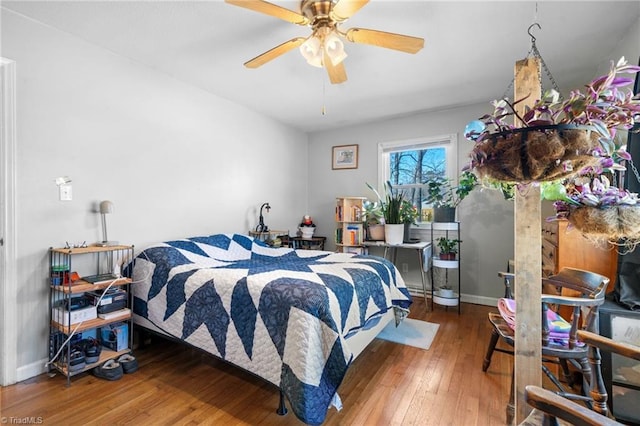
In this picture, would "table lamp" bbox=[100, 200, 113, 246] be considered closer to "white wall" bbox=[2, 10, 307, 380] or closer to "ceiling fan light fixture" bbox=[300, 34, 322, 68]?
"white wall" bbox=[2, 10, 307, 380]

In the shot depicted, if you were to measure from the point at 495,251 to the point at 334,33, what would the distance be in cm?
303

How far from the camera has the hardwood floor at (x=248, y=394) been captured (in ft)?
5.26

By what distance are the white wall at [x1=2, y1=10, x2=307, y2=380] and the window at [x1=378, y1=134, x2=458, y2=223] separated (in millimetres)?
1978

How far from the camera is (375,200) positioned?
13.7ft

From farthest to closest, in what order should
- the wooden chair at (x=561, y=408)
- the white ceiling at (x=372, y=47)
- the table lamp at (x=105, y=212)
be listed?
the table lamp at (x=105, y=212) → the white ceiling at (x=372, y=47) → the wooden chair at (x=561, y=408)

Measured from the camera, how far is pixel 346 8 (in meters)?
1.54

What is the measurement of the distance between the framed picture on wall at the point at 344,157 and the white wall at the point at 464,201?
7 centimetres

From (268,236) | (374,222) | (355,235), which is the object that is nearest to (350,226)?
(355,235)

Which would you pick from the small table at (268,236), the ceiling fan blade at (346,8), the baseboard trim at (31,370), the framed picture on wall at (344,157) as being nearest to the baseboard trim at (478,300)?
the framed picture on wall at (344,157)

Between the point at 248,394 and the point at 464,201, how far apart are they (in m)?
3.16

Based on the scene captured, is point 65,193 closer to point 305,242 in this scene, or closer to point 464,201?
point 305,242

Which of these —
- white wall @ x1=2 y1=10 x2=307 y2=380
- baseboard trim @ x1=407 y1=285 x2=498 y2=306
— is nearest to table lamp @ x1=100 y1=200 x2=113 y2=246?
white wall @ x1=2 y1=10 x2=307 y2=380

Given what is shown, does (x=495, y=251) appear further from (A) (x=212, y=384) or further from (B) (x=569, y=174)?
(A) (x=212, y=384)

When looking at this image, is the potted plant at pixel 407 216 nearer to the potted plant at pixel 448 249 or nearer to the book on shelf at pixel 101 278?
the potted plant at pixel 448 249
